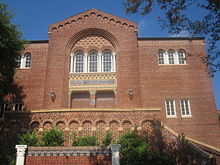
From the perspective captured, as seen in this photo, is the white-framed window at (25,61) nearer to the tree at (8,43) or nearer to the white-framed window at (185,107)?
the tree at (8,43)

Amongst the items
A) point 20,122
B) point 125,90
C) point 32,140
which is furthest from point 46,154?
point 125,90

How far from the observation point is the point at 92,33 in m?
24.0

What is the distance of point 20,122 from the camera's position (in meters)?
16.3

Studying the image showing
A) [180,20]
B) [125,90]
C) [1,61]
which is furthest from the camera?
[125,90]

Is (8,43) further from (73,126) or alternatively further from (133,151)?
(133,151)

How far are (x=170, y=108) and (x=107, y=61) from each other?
7.64 meters

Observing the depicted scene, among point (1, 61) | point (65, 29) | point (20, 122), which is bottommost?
point (20, 122)

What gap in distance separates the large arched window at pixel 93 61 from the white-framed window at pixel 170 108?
762cm

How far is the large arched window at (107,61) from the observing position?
896 inches

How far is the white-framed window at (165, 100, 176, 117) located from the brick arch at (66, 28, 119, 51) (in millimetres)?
7442

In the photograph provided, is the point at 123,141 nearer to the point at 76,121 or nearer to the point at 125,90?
the point at 76,121

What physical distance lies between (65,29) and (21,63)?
5.72 meters

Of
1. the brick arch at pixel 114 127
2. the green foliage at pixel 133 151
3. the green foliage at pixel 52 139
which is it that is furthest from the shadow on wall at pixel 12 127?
the green foliage at pixel 133 151

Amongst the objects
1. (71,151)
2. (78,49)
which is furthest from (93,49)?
(71,151)
